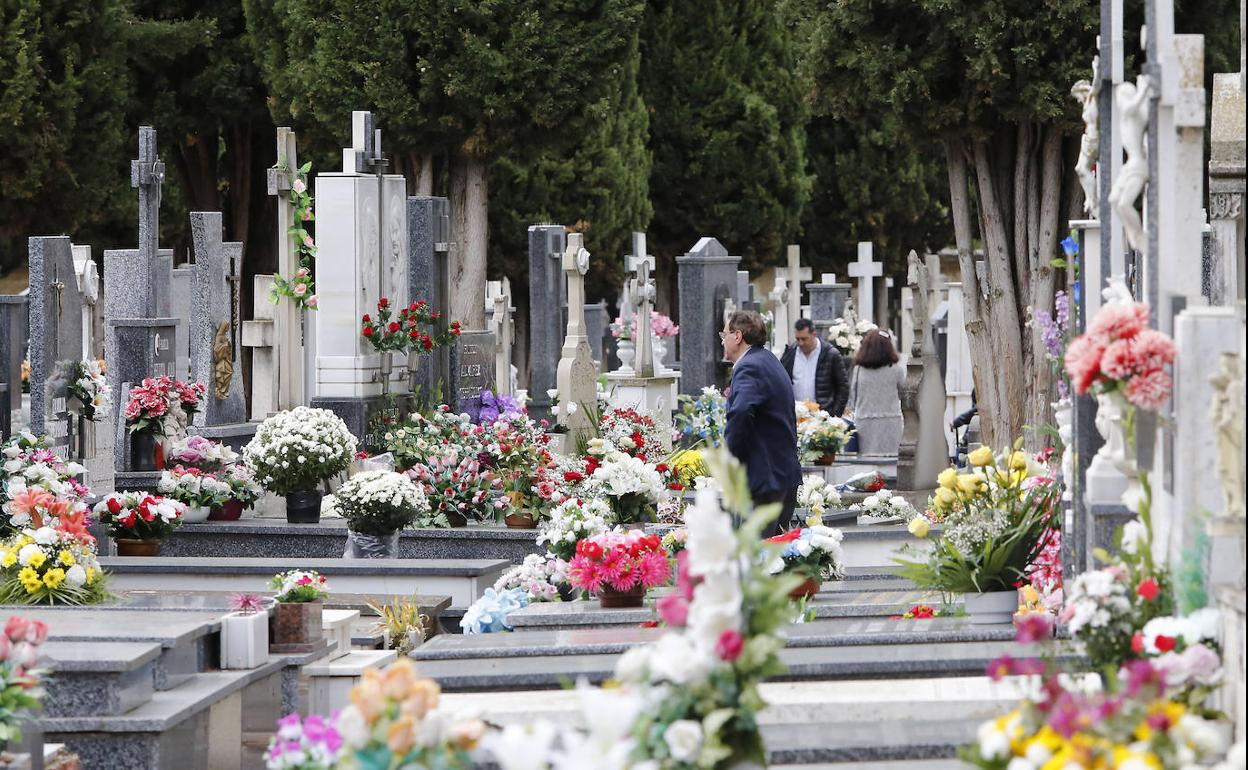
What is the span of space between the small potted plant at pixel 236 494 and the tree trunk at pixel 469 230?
28.3ft

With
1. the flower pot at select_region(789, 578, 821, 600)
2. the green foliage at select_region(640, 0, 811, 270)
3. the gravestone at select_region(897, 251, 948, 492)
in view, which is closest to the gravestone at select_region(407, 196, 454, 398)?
the gravestone at select_region(897, 251, 948, 492)

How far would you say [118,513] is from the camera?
37.8 ft

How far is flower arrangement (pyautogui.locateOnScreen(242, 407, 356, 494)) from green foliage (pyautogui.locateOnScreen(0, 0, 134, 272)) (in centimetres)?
1120

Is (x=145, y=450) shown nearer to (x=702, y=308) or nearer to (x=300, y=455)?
(x=300, y=455)

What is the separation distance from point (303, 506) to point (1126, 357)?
27.7 ft

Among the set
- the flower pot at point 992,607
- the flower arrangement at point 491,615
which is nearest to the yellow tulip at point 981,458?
the flower pot at point 992,607

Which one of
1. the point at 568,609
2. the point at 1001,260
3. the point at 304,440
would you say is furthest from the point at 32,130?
the point at 568,609

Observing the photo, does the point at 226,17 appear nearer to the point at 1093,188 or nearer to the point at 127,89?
the point at 127,89

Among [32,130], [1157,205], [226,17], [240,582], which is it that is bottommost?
[240,582]

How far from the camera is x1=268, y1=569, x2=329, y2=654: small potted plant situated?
828cm

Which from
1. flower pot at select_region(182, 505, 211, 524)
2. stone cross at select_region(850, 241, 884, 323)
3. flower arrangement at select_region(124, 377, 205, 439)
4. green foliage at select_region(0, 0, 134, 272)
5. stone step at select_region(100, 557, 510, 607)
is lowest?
stone step at select_region(100, 557, 510, 607)

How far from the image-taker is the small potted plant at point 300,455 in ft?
41.6

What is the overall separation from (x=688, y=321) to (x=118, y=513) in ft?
29.9

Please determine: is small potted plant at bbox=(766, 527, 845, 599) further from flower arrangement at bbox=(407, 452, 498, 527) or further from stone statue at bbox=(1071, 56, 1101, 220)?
flower arrangement at bbox=(407, 452, 498, 527)
